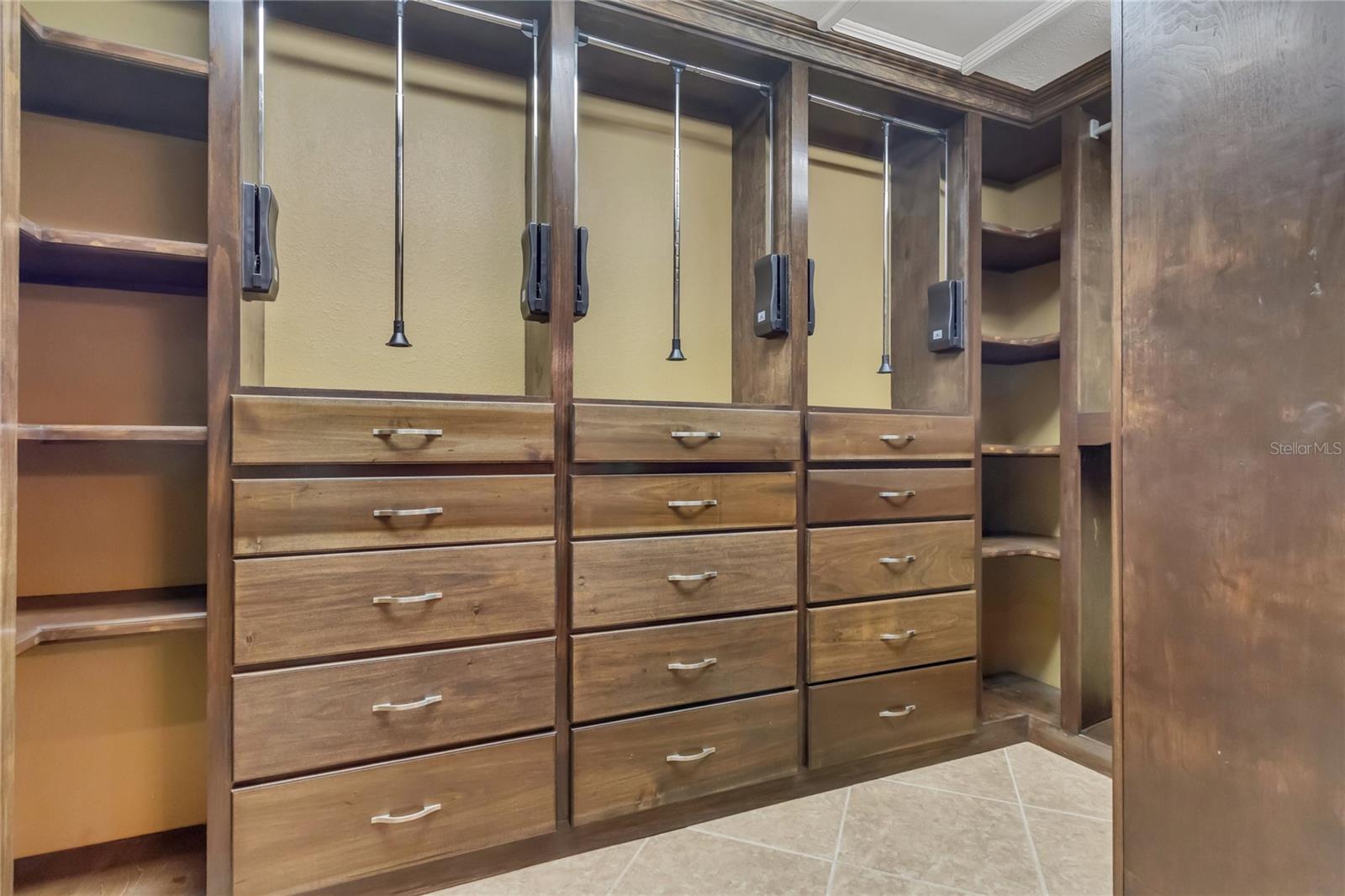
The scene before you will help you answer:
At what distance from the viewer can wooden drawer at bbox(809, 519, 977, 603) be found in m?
1.81

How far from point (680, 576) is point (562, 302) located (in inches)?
28.4

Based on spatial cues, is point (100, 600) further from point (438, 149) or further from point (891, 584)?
point (891, 584)

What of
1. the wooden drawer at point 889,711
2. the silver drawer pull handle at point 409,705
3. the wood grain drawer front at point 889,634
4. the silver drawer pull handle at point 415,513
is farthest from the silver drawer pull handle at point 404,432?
the wooden drawer at point 889,711

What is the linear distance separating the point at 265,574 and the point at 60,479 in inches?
23.1

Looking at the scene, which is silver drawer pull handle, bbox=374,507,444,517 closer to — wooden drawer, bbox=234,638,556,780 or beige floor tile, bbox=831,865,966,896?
wooden drawer, bbox=234,638,556,780

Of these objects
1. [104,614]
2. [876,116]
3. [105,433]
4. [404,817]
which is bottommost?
[404,817]

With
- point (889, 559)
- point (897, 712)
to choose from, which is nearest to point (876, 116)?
point (889, 559)

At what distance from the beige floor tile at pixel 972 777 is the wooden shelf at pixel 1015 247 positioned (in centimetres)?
161

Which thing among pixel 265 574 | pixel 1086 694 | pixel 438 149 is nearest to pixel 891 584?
pixel 1086 694

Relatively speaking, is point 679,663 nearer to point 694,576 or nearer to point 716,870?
point 694,576

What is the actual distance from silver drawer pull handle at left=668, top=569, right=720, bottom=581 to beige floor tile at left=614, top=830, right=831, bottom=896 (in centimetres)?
63

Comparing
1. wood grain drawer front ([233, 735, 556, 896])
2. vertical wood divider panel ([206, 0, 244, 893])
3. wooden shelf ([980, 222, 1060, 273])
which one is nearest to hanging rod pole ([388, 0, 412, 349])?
vertical wood divider panel ([206, 0, 244, 893])

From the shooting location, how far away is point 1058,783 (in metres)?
1.86

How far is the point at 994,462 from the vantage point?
2570mm
